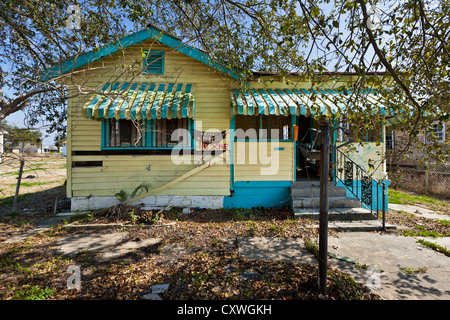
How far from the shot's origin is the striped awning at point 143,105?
18.0 ft

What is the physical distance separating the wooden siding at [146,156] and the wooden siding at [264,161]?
0.52m

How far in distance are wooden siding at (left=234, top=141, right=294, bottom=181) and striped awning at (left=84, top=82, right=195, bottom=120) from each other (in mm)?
2069

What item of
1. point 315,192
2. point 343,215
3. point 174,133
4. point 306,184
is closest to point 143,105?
point 174,133

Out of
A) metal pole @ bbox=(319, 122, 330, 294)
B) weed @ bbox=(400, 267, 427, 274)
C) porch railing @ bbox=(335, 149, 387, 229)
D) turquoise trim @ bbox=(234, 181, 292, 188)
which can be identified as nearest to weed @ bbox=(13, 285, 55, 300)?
metal pole @ bbox=(319, 122, 330, 294)

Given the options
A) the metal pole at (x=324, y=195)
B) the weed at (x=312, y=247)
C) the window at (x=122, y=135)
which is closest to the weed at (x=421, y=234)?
the weed at (x=312, y=247)

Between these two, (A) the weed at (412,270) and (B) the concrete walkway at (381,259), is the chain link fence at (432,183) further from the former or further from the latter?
(A) the weed at (412,270)

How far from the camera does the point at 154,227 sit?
215 inches

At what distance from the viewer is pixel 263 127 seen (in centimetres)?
829

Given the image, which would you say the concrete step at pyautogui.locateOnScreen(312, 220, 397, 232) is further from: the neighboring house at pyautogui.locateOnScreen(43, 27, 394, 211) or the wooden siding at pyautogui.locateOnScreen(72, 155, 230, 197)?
the wooden siding at pyautogui.locateOnScreen(72, 155, 230, 197)

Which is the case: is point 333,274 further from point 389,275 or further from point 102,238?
point 102,238

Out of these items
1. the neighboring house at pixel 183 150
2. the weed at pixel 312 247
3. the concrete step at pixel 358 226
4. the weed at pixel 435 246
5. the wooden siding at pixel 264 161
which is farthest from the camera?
the wooden siding at pixel 264 161

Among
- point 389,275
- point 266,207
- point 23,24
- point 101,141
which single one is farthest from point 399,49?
point 23,24

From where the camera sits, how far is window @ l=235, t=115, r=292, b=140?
22.8ft
